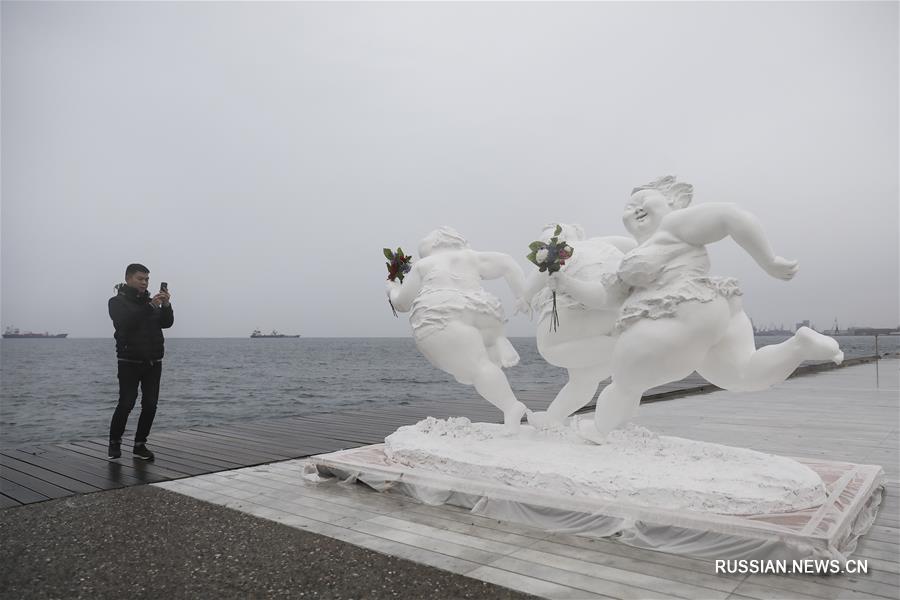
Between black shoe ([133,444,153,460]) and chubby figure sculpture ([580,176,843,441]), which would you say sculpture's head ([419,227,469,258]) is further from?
black shoe ([133,444,153,460])

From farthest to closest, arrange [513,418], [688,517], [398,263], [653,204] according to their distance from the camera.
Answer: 1. [398,263]
2. [513,418]
3. [653,204]
4. [688,517]

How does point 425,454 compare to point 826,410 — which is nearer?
point 425,454

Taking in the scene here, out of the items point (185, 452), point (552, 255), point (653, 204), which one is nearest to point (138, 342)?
point (185, 452)

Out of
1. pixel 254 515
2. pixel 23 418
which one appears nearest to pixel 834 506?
pixel 254 515

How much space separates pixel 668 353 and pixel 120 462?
3.82 m

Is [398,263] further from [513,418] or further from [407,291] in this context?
[513,418]

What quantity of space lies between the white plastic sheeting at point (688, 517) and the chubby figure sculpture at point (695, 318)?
2.10ft

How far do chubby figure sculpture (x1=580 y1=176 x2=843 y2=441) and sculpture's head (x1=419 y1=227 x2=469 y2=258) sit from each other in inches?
51.7

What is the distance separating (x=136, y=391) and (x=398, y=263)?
6.93ft

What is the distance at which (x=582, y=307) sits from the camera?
11.0 ft

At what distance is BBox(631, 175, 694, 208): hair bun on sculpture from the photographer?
10.5ft

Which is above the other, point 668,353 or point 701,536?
point 668,353

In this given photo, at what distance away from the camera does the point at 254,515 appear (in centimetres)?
307

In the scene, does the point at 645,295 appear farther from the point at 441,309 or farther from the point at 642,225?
the point at 441,309
